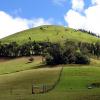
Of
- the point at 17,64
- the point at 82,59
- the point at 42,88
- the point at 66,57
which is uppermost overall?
the point at 66,57

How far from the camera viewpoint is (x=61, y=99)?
303 ft

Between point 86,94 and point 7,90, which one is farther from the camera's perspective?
point 7,90

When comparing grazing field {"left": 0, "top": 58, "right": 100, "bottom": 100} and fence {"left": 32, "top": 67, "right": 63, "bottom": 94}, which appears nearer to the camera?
grazing field {"left": 0, "top": 58, "right": 100, "bottom": 100}

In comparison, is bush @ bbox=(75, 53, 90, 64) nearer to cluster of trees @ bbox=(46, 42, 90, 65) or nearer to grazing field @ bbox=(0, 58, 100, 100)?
cluster of trees @ bbox=(46, 42, 90, 65)

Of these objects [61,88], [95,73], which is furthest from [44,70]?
[61,88]

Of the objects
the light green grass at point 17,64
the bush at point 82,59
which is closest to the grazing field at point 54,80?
the bush at point 82,59

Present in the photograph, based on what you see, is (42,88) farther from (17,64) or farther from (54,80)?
(17,64)

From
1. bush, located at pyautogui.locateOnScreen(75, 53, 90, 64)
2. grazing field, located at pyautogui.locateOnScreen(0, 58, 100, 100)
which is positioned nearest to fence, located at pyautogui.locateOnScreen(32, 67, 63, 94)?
grazing field, located at pyautogui.locateOnScreen(0, 58, 100, 100)

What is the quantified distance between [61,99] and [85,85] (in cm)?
3131

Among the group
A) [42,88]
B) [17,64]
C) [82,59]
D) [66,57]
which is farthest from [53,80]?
[17,64]

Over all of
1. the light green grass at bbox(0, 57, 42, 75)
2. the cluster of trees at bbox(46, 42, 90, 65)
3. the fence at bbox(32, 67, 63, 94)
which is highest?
the cluster of trees at bbox(46, 42, 90, 65)

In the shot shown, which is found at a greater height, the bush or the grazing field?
the bush

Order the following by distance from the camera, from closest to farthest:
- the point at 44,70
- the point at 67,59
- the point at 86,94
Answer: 1. the point at 86,94
2. the point at 44,70
3. the point at 67,59

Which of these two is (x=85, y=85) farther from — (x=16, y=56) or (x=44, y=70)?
(x=16, y=56)
